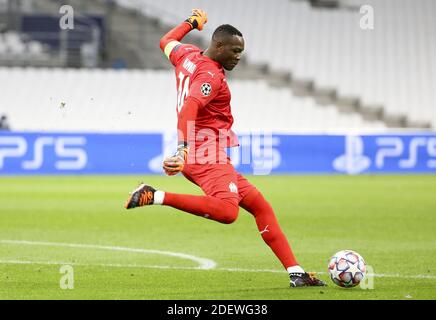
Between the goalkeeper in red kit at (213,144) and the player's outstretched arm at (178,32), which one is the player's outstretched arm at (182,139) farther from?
the player's outstretched arm at (178,32)

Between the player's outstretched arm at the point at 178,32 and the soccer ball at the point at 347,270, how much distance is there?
2.40 meters

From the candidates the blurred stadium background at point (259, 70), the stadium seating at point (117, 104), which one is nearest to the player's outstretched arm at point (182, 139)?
the blurred stadium background at point (259, 70)

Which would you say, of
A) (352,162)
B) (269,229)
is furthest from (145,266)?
(352,162)

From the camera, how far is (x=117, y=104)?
2966 cm

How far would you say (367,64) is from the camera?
111 feet

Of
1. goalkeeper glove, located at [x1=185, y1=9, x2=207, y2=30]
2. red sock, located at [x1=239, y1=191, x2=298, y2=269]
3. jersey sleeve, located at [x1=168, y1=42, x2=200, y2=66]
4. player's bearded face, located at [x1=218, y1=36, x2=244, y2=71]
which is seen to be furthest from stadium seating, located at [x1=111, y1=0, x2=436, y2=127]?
player's bearded face, located at [x1=218, y1=36, x2=244, y2=71]

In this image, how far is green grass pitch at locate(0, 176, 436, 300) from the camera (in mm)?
8258

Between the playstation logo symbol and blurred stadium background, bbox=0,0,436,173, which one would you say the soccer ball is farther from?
the playstation logo symbol

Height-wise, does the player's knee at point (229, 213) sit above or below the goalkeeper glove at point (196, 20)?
below

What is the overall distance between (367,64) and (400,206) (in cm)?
1688

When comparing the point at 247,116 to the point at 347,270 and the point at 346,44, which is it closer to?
the point at 346,44

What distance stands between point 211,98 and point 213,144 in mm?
487

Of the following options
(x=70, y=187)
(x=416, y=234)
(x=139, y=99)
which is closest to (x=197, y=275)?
(x=416, y=234)

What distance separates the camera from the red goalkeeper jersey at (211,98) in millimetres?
8172
